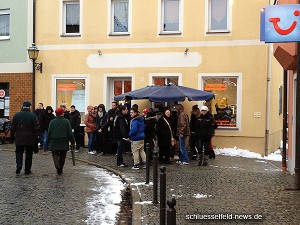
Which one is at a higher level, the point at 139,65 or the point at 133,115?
the point at 139,65

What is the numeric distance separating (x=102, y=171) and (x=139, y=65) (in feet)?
23.9

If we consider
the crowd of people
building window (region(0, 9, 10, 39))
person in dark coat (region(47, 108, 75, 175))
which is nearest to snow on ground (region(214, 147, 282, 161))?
the crowd of people

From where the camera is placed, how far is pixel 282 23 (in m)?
10.2

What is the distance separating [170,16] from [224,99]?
3.97 meters

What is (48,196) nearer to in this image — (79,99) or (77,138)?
(77,138)

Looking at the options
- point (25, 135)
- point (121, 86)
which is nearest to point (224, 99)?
point (121, 86)

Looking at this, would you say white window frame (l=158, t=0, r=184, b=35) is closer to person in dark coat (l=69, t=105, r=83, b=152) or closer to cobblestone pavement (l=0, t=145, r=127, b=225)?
person in dark coat (l=69, t=105, r=83, b=152)

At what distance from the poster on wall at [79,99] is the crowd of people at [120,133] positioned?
1130mm

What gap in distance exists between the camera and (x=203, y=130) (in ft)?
47.2

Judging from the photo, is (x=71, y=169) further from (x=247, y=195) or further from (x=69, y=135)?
(x=247, y=195)

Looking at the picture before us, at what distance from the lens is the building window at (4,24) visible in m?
22.4

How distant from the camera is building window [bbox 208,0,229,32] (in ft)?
63.2

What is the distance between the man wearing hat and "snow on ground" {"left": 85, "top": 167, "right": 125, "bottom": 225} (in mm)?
1614

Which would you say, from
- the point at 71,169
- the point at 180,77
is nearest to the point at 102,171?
the point at 71,169
